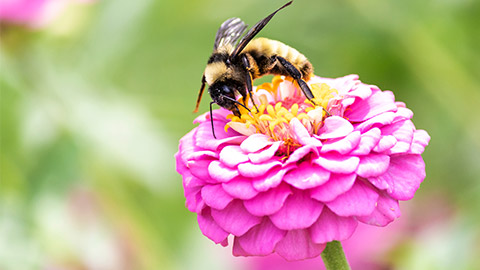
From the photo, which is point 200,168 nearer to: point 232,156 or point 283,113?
point 232,156

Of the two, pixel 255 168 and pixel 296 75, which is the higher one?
pixel 296 75

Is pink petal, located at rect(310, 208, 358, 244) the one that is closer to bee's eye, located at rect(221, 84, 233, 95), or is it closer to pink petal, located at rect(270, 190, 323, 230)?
pink petal, located at rect(270, 190, 323, 230)

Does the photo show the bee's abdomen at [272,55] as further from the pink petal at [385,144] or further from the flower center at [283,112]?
the pink petal at [385,144]

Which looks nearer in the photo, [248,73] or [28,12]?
[248,73]

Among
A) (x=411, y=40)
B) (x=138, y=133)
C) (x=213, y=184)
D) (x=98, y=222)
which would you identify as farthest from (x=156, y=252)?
(x=411, y=40)

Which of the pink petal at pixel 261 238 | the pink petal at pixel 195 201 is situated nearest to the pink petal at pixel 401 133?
the pink petal at pixel 261 238

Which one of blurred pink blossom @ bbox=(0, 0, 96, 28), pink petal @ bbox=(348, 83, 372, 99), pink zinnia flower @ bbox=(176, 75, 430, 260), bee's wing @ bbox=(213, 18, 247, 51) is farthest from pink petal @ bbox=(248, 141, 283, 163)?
blurred pink blossom @ bbox=(0, 0, 96, 28)

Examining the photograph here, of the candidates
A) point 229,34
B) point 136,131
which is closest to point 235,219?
point 229,34

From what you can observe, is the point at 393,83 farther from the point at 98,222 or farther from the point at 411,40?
the point at 98,222
